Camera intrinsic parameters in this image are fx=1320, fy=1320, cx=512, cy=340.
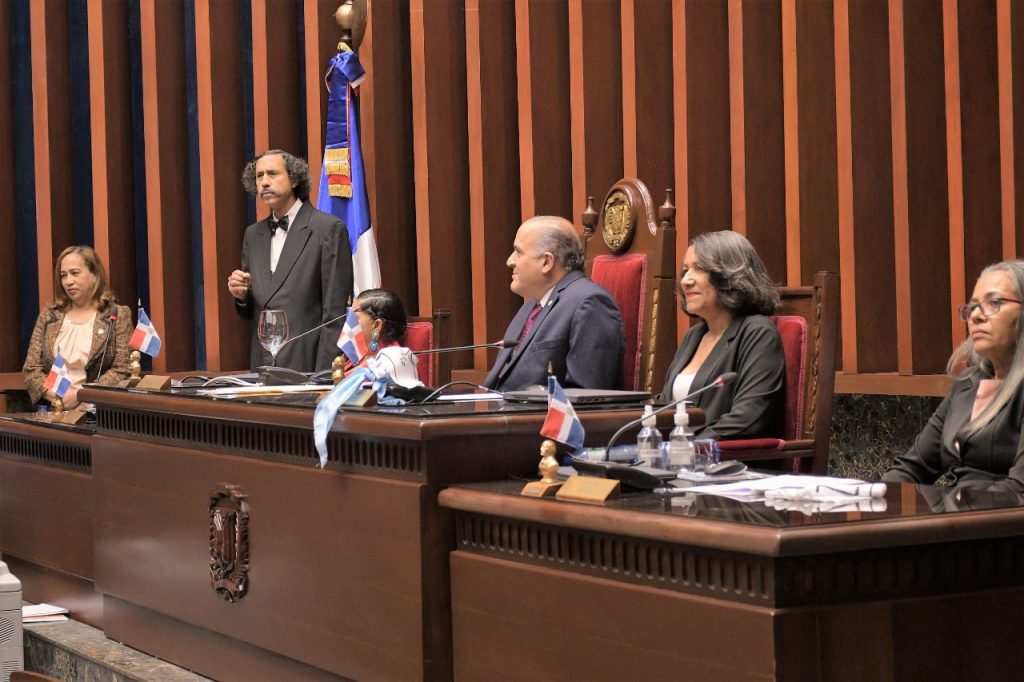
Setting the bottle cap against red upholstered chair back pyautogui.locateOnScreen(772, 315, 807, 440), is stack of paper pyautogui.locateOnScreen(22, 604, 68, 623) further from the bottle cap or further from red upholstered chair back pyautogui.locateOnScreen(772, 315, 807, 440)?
the bottle cap

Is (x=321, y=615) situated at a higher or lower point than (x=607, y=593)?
lower

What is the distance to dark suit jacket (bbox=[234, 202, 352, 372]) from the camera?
4371 millimetres

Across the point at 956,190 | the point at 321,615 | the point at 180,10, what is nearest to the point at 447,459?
the point at 321,615

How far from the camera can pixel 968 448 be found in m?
2.53

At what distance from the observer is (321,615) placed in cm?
230

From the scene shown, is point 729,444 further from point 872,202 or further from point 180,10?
→ point 180,10

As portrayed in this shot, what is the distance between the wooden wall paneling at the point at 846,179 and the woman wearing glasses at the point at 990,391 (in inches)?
52.6

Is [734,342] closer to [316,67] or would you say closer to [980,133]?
[980,133]

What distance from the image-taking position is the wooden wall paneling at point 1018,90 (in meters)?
3.54

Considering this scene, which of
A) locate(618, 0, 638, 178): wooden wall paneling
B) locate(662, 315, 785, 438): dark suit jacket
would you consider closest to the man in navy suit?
locate(662, 315, 785, 438): dark suit jacket

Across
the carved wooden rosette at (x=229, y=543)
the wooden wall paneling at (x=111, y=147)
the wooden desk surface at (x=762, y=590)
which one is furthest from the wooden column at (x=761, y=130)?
the wooden wall paneling at (x=111, y=147)

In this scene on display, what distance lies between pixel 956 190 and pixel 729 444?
128cm

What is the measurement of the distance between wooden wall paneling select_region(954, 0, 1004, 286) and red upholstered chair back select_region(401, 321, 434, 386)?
1.57 m

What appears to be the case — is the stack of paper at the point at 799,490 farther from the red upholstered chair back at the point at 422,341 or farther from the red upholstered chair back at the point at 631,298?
the red upholstered chair back at the point at 422,341
